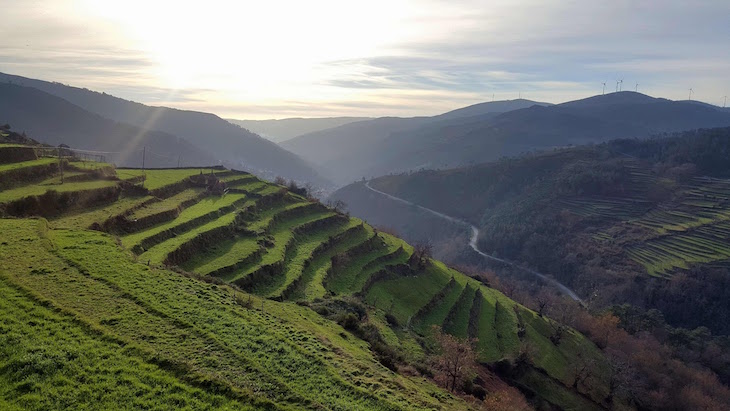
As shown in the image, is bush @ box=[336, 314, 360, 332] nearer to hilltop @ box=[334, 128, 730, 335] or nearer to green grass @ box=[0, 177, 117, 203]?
green grass @ box=[0, 177, 117, 203]

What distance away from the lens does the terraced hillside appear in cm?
1620

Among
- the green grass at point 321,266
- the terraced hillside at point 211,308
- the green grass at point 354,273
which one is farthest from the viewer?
the green grass at point 354,273

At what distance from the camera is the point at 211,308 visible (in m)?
23.0

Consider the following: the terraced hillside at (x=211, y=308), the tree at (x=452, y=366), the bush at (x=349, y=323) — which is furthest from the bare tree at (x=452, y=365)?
the bush at (x=349, y=323)

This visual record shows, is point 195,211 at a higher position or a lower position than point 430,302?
higher

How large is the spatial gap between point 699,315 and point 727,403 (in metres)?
53.9

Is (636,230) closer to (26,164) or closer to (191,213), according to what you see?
(191,213)

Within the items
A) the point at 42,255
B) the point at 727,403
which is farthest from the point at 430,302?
the point at 727,403

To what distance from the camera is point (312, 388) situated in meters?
18.2

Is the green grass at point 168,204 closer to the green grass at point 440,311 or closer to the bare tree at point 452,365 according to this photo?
the green grass at point 440,311

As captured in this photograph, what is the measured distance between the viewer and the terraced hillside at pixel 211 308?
53.2ft

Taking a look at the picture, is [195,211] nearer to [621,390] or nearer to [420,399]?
[420,399]

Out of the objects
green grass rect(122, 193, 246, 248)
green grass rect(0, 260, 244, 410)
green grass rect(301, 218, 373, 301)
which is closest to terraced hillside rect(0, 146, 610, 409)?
green grass rect(0, 260, 244, 410)

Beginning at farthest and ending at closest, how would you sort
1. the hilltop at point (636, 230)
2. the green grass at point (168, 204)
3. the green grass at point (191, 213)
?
the hilltop at point (636, 230) → the green grass at point (168, 204) → the green grass at point (191, 213)
